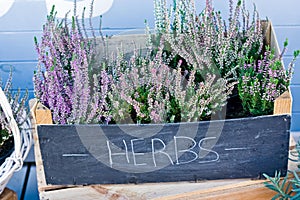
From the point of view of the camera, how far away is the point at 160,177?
1438 millimetres

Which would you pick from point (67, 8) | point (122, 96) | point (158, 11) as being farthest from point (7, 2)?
point (122, 96)

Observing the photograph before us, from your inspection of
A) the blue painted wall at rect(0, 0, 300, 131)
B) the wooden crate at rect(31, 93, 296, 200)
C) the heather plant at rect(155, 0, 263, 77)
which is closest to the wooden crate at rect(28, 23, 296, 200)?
the wooden crate at rect(31, 93, 296, 200)

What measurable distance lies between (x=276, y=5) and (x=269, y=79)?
61 cm

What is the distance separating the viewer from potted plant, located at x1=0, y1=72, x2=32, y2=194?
4.64 feet

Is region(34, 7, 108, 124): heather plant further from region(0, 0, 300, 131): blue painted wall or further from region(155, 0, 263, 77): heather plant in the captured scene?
region(0, 0, 300, 131): blue painted wall

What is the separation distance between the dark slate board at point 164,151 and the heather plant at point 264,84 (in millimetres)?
55

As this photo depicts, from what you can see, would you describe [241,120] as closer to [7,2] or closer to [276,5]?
[276,5]

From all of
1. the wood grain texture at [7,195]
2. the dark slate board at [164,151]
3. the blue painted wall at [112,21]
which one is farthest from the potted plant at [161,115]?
the blue painted wall at [112,21]

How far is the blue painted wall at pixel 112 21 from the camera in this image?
1.88m

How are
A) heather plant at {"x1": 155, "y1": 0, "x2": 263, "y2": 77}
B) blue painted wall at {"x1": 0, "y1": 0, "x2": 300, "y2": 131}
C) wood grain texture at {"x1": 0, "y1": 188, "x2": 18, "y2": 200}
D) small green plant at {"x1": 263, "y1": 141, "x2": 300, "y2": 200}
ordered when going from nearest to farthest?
1. small green plant at {"x1": 263, "y1": 141, "x2": 300, "y2": 200}
2. heather plant at {"x1": 155, "y1": 0, "x2": 263, "y2": 77}
3. wood grain texture at {"x1": 0, "y1": 188, "x2": 18, "y2": 200}
4. blue painted wall at {"x1": 0, "y1": 0, "x2": 300, "y2": 131}

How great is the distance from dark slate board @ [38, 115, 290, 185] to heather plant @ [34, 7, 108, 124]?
4cm

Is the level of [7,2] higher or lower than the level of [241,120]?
higher

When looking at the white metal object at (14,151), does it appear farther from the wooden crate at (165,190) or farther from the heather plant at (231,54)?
the heather plant at (231,54)

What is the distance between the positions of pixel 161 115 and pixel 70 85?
0.87ft
